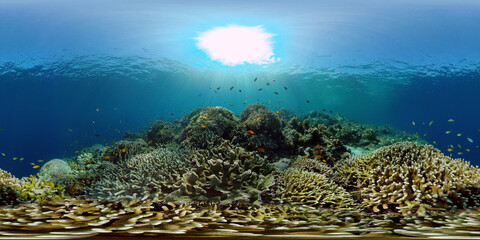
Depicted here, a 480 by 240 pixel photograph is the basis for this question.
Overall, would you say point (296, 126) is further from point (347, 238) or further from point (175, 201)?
point (347, 238)

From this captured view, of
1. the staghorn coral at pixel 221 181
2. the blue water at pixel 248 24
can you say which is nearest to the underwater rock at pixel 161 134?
the blue water at pixel 248 24

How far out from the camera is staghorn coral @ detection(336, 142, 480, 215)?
353 centimetres

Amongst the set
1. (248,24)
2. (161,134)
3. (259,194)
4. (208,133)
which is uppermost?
(248,24)

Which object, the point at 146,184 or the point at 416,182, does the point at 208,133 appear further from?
the point at 416,182

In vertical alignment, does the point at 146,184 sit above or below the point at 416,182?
above

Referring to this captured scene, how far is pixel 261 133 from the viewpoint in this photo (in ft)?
29.4

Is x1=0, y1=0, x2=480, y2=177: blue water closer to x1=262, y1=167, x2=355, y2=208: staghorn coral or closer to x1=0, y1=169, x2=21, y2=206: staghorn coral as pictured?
x1=0, y1=169, x2=21, y2=206: staghorn coral

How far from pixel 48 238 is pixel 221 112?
33.2ft

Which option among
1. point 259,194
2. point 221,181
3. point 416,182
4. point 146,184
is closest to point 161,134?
point 146,184

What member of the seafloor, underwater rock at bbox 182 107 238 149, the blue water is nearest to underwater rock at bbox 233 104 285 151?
underwater rock at bbox 182 107 238 149

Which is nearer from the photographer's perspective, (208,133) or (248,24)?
(208,133)

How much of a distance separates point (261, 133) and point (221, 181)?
5196 millimetres

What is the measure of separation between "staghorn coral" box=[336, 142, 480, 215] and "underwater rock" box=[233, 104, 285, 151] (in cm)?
382

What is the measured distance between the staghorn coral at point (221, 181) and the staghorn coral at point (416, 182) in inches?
85.1
